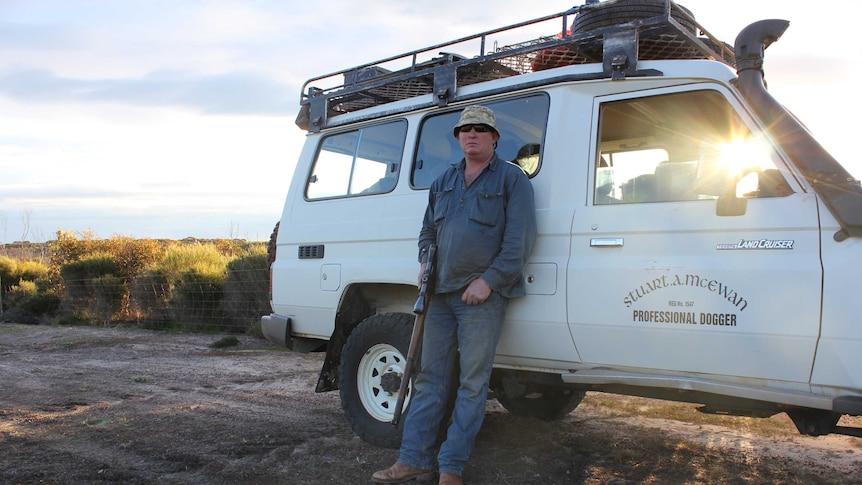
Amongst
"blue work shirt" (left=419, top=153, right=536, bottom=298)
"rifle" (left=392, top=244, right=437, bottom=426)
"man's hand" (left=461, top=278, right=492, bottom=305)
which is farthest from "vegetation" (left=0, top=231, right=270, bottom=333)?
"man's hand" (left=461, top=278, right=492, bottom=305)

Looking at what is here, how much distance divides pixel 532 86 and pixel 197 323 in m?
10.3

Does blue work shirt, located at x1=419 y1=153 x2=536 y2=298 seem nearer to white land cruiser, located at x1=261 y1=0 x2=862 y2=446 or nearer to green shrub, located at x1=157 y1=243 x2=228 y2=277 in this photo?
white land cruiser, located at x1=261 y1=0 x2=862 y2=446

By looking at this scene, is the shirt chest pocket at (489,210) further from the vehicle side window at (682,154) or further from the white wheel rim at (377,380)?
the white wheel rim at (377,380)

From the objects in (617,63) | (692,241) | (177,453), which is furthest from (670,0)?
(177,453)

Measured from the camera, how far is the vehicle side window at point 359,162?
5.06 meters

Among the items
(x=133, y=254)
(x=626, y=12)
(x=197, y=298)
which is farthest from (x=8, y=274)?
(x=626, y=12)

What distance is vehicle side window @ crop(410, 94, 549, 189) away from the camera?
14.0ft

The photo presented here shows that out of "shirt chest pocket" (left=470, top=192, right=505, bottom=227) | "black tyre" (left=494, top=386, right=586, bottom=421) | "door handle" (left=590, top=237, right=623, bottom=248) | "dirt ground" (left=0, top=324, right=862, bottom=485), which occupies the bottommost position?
"dirt ground" (left=0, top=324, right=862, bottom=485)

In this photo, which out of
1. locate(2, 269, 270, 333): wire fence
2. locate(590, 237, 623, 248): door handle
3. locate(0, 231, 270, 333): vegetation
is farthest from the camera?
locate(0, 231, 270, 333): vegetation

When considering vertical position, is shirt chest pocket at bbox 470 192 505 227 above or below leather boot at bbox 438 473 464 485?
above

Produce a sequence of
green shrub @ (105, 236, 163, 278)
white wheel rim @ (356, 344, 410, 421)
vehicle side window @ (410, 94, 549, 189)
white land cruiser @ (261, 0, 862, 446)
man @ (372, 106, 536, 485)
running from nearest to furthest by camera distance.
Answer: white land cruiser @ (261, 0, 862, 446), man @ (372, 106, 536, 485), vehicle side window @ (410, 94, 549, 189), white wheel rim @ (356, 344, 410, 421), green shrub @ (105, 236, 163, 278)

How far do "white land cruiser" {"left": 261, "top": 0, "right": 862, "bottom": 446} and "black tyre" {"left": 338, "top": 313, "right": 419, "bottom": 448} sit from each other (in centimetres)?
1

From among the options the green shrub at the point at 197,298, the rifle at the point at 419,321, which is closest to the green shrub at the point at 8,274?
the green shrub at the point at 197,298

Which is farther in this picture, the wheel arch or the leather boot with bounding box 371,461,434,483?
the wheel arch
